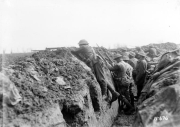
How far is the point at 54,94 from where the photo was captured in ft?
12.8

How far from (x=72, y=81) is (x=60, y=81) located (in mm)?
390

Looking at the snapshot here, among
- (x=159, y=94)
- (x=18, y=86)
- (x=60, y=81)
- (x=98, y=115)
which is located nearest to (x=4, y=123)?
(x=18, y=86)

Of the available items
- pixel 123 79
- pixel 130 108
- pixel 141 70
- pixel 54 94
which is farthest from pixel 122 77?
pixel 54 94

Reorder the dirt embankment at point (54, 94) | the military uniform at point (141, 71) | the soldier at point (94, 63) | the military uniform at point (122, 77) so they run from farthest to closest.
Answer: the military uniform at point (141, 71) < the military uniform at point (122, 77) < the soldier at point (94, 63) < the dirt embankment at point (54, 94)

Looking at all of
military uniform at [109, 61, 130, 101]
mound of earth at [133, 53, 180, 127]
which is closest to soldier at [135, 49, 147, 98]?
military uniform at [109, 61, 130, 101]

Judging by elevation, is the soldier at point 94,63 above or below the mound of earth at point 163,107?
above

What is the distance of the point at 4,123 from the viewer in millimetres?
2809

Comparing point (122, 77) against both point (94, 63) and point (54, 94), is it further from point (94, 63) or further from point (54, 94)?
point (54, 94)

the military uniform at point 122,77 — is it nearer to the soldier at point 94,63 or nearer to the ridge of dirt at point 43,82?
the soldier at point 94,63

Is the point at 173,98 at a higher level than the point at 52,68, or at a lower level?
lower

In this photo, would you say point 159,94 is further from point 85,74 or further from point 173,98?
point 85,74

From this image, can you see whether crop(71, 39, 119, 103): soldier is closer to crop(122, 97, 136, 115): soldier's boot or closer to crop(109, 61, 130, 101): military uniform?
crop(109, 61, 130, 101): military uniform

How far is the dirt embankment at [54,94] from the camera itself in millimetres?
3221

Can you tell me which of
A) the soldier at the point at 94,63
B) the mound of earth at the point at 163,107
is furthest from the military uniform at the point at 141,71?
the mound of earth at the point at 163,107
